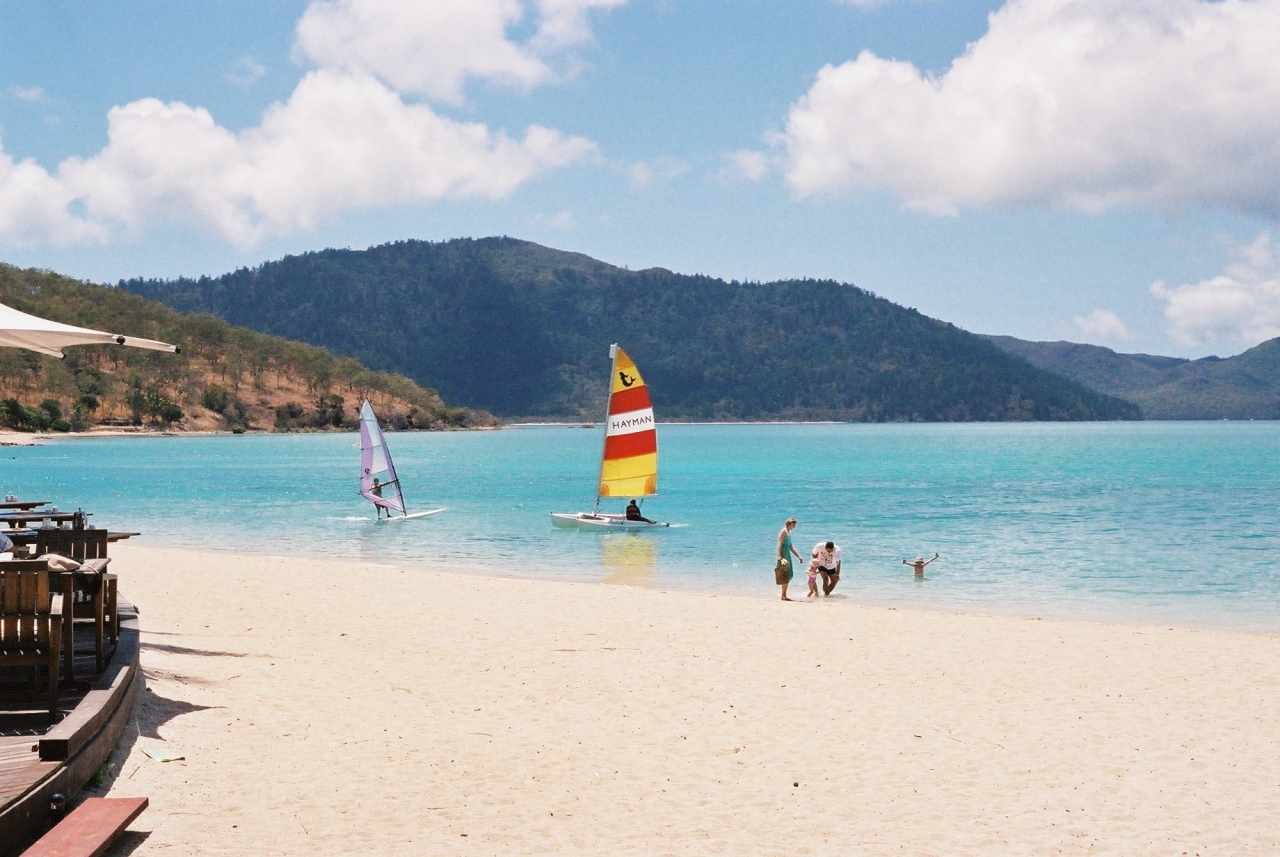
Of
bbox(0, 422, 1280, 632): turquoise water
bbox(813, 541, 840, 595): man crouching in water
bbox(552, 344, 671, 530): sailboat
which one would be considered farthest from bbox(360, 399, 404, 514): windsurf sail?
bbox(813, 541, 840, 595): man crouching in water

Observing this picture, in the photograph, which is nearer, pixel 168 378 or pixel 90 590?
pixel 90 590

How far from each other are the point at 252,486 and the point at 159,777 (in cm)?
5247

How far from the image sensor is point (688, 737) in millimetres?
8820

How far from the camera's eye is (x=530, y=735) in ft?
28.7

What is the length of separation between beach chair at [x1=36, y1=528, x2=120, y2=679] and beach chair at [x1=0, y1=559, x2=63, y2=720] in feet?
2.02

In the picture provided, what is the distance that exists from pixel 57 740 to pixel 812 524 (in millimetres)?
34841

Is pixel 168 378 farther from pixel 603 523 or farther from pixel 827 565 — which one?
pixel 827 565

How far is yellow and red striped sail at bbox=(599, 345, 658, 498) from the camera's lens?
32.9 metres

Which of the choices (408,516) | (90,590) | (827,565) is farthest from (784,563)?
(408,516)

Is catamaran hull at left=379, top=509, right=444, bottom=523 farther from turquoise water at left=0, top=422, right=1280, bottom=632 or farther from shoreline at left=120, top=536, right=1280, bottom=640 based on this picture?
shoreline at left=120, top=536, right=1280, bottom=640

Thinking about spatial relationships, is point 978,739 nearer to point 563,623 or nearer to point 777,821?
point 777,821

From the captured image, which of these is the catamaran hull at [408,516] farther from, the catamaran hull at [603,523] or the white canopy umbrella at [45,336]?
the white canopy umbrella at [45,336]

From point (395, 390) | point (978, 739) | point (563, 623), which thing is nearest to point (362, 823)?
point (978, 739)

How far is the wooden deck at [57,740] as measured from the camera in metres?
5.46
